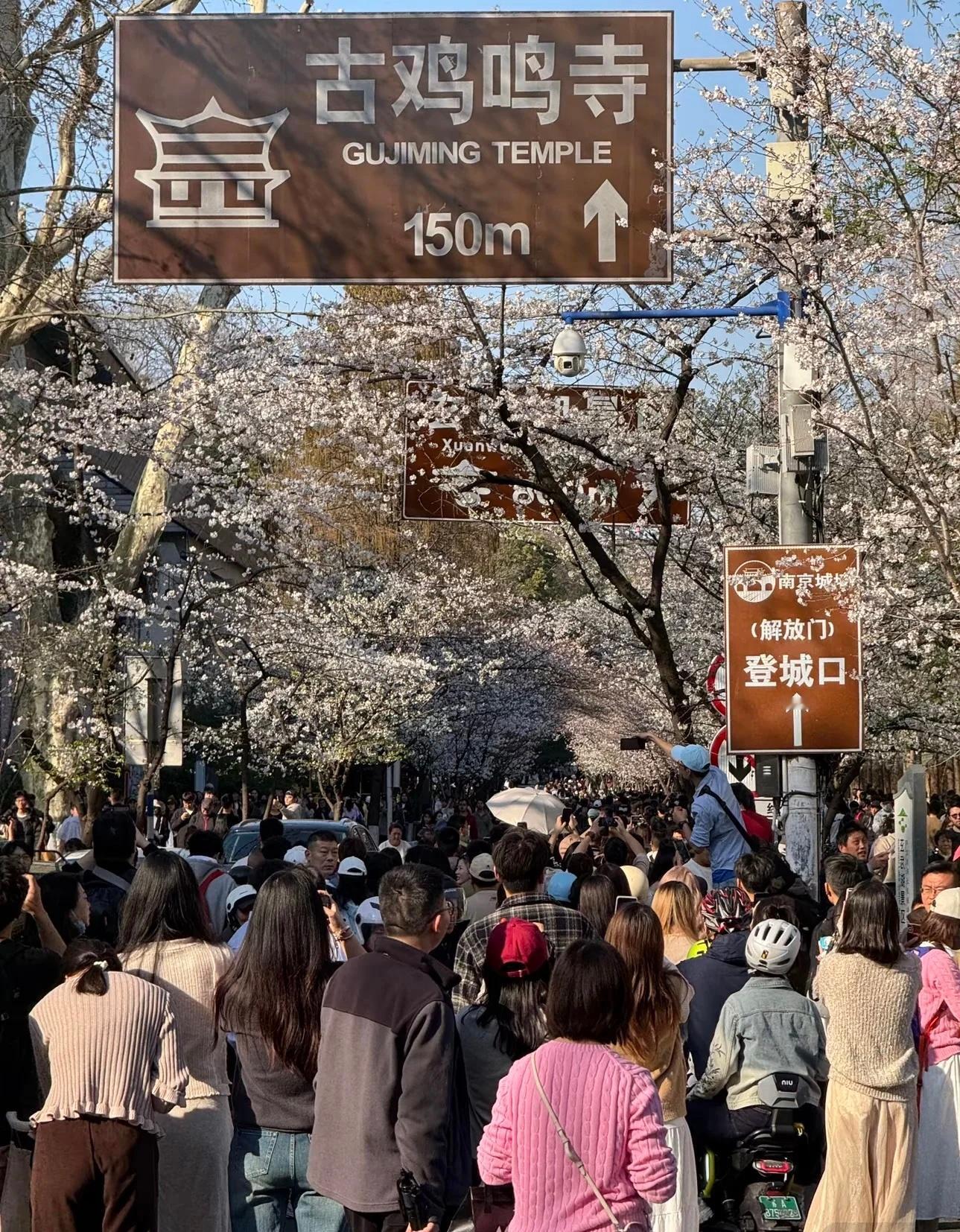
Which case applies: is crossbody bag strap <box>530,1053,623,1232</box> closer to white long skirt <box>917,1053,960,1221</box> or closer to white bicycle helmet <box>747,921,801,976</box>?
white bicycle helmet <box>747,921,801,976</box>

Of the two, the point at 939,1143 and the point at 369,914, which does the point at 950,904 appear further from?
the point at 369,914

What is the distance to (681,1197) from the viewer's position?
229 inches

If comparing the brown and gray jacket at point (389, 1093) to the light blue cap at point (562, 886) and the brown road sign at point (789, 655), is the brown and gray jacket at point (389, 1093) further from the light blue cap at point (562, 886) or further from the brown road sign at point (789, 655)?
the brown road sign at point (789, 655)

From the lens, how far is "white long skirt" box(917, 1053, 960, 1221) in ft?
23.0

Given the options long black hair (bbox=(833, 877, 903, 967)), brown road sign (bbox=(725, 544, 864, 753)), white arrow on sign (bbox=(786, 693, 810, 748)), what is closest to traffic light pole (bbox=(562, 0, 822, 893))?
white arrow on sign (bbox=(786, 693, 810, 748))

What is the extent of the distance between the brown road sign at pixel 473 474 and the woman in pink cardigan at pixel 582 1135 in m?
12.1

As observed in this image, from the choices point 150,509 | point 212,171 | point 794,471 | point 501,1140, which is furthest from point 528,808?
point 150,509

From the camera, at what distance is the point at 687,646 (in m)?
28.1

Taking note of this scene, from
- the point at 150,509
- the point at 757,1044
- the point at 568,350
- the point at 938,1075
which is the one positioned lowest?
the point at 938,1075

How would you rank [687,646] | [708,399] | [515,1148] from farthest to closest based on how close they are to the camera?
[687,646], [708,399], [515,1148]

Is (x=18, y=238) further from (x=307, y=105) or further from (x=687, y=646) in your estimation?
(x=687, y=646)

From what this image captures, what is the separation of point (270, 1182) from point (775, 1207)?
7.25ft

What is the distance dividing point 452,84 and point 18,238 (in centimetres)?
612

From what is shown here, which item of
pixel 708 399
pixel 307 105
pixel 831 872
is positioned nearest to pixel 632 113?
pixel 307 105
